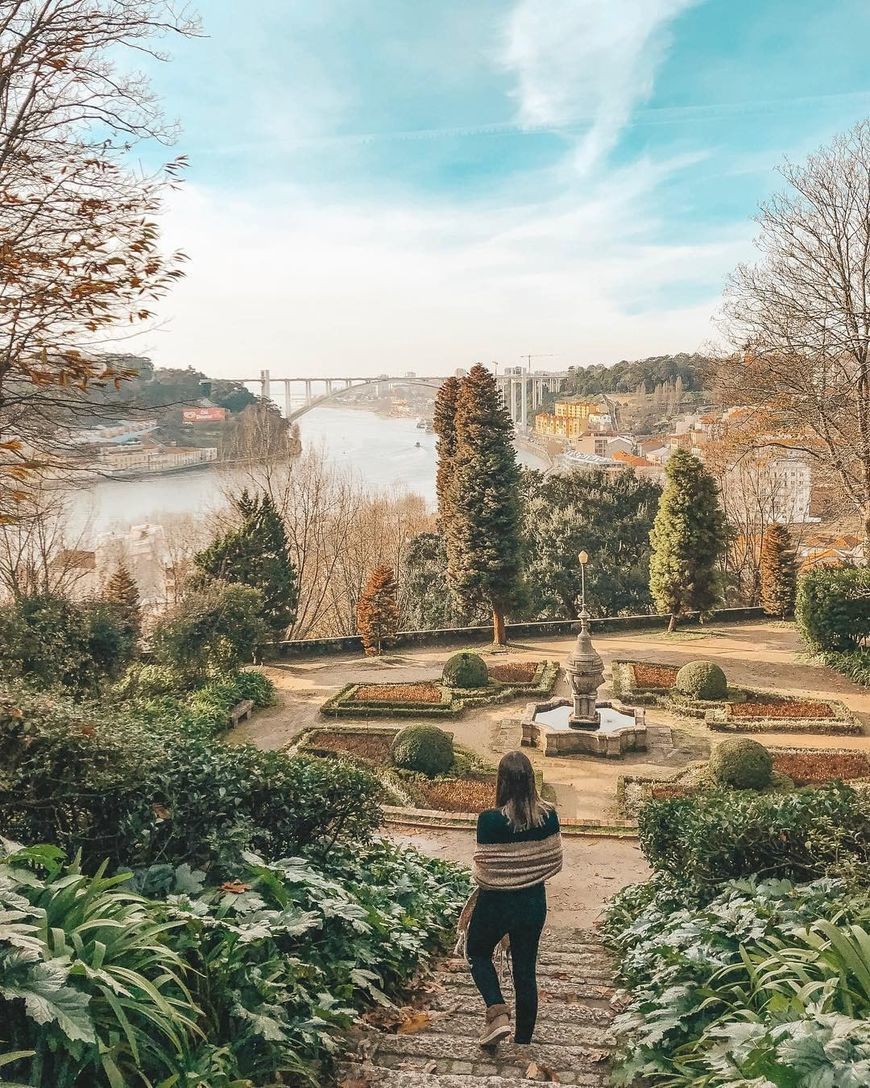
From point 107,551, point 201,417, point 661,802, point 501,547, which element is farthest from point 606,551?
point 661,802

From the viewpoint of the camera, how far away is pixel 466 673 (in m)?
18.4

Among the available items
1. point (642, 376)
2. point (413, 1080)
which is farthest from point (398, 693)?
point (642, 376)

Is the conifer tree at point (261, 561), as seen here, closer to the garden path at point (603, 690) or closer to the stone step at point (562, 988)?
the garden path at point (603, 690)

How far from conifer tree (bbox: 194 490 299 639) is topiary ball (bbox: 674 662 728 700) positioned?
370 inches

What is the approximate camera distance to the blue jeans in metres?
4.12

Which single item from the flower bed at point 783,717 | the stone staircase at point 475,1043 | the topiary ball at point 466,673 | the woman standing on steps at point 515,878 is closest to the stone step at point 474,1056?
the stone staircase at point 475,1043

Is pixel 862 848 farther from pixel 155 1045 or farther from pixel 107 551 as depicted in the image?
pixel 107 551

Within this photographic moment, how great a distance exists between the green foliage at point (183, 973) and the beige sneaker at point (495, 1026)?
611 mm

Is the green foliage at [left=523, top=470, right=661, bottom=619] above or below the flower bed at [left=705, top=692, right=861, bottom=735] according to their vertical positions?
above

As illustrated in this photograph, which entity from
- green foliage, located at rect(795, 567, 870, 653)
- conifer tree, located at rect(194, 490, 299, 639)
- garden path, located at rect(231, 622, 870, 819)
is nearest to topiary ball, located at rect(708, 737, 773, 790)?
garden path, located at rect(231, 622, 870, 819)

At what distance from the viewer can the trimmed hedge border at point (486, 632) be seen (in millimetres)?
22984

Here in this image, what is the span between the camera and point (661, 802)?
6395mm

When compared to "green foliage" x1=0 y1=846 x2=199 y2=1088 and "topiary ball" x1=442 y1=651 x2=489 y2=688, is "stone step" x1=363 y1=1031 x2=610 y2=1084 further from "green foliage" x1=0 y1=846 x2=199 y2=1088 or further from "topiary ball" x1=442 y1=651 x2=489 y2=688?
"topiary ball" x1=442 y1=651 x2=489 y2=688

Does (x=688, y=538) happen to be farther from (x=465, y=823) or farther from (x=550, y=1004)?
(x=550, y=1004)
